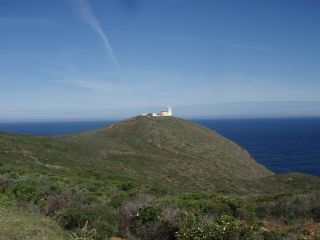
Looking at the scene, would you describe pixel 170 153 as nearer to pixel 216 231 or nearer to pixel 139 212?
pixel 139 212

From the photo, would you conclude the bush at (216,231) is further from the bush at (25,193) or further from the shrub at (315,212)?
the bush at (25,193)

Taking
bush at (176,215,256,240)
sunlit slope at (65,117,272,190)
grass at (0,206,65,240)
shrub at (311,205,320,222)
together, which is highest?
grass at (0,206,65,240)

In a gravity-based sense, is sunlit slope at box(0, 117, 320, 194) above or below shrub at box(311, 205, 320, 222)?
below

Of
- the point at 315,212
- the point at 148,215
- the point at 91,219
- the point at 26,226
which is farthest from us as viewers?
the point at 315,212

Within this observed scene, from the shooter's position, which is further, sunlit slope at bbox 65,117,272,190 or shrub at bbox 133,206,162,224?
sunlit slope at bbox 65,117,272,190

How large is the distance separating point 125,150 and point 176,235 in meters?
44.2

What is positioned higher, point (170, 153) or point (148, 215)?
point (148, 215)

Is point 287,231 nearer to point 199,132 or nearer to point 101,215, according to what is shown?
point 101,215

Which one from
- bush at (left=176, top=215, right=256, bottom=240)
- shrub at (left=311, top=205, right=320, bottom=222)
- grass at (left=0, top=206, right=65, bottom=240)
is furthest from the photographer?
shrub at (left=311, top=205, right=320, bottom=222)

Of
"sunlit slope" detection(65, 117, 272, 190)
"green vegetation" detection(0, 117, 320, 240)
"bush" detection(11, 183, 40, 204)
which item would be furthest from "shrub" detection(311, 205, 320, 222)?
"sunlit slope" detection(65, 117, 272, 190)

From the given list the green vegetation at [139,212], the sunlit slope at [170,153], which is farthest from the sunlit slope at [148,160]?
the green vegetation at [139,212]

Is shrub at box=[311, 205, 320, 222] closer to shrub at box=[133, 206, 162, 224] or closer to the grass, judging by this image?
shrub at box=[133, 206, 162, 224]

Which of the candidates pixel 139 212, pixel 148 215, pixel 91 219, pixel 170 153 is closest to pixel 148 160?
pixel 170 153

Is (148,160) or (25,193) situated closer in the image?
(25,193)
